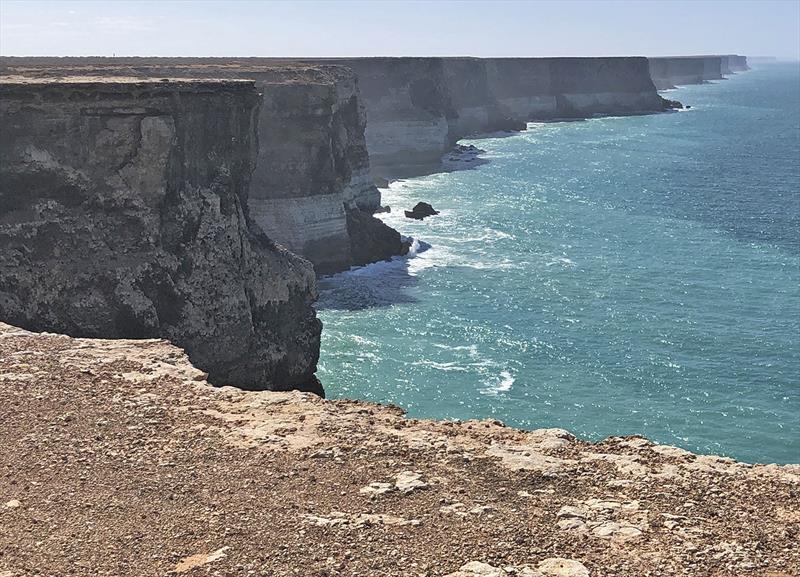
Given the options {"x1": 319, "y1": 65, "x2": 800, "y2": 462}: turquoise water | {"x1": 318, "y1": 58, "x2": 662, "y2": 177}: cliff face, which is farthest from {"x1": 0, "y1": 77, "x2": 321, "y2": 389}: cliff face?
{"x1": 318, "y1": 58, "x2": 662, "y2": 177}: cliff face

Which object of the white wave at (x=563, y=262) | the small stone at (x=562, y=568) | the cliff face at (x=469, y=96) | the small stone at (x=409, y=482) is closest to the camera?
the small stone at (x=562, y=568)

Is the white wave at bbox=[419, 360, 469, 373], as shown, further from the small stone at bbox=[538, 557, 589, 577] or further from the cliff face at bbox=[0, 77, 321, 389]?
the small stone at bbox=[538, 557, 589, 577]

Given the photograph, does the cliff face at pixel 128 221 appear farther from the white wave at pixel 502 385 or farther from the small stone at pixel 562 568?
the small stone at pixel 562 568

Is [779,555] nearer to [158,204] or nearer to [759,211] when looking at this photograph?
[158,204]

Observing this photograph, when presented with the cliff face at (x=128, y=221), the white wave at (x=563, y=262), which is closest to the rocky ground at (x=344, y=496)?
the cliff face at (x=128, y=221)

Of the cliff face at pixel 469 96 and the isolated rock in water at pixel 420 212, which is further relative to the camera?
the cliff face at pixel 469 96

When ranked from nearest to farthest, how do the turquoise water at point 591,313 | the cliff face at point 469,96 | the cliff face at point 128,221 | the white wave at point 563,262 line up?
1. the cliff face at point 128,221
2. the turquoise water at point 591,313
3. the white wave at point 563,262
4. the cliff face at point 469,96

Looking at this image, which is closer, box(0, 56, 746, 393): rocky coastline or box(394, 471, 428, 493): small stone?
box(394, 471, 428, 493): small stone
